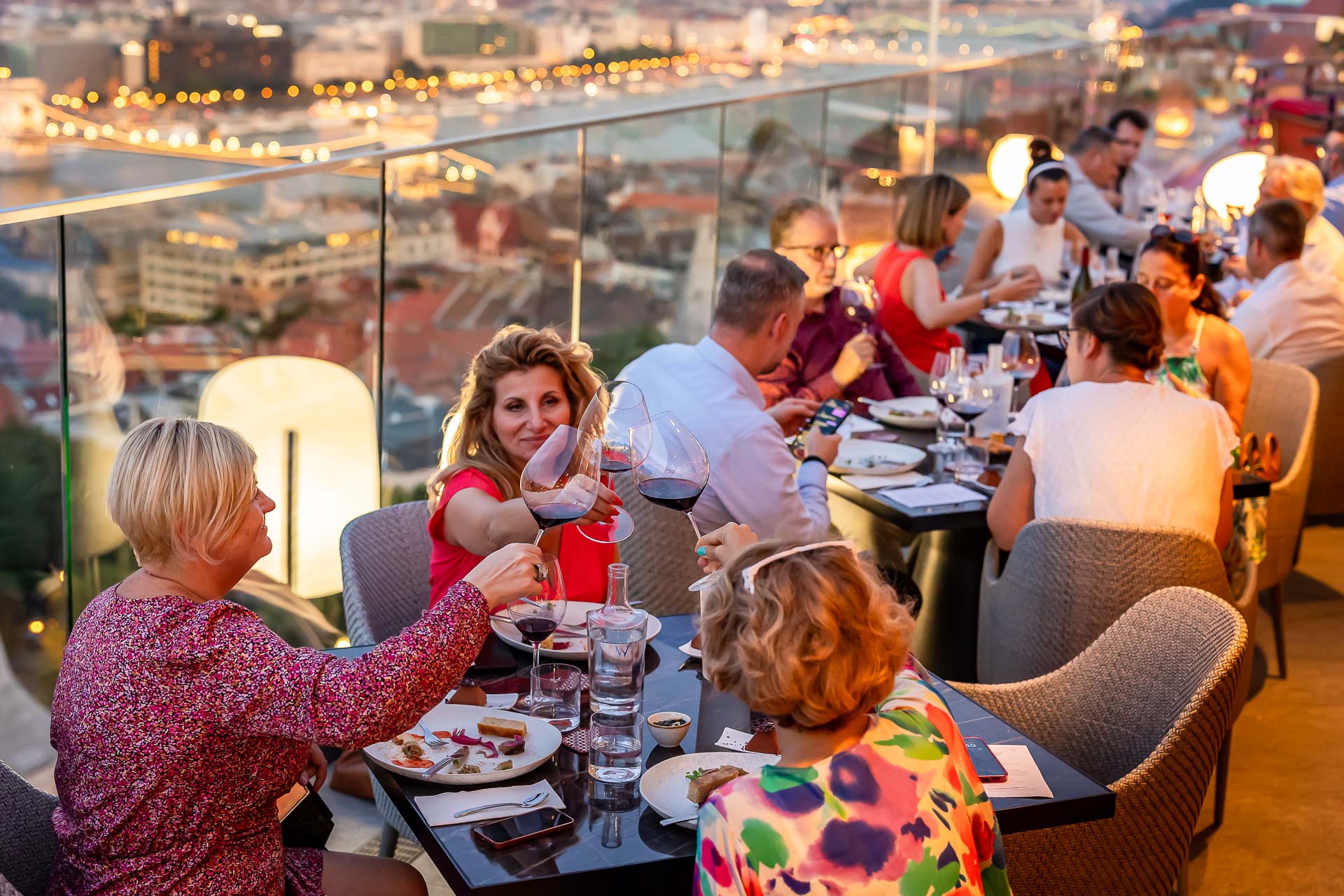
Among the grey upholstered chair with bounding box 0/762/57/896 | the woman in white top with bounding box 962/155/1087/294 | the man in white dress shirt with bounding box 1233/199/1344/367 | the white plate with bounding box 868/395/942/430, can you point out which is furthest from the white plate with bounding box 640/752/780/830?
the woman in white top with bounding box 962/155/1087/294

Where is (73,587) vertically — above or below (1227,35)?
below

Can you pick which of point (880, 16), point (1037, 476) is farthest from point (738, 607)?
point (880, 16)

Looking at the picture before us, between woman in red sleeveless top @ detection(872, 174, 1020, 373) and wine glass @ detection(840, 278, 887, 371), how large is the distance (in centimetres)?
9

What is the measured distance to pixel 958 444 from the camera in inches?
150

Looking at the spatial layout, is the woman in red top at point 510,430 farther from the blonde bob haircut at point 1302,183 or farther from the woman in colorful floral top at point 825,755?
the blonde bob haircut at point 1302,183

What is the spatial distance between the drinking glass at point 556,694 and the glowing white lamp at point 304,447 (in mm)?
2019

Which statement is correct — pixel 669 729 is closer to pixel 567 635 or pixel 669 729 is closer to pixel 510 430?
A: pixel 567 635

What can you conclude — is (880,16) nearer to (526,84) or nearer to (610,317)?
(526,84)

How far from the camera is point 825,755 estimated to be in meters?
1.52

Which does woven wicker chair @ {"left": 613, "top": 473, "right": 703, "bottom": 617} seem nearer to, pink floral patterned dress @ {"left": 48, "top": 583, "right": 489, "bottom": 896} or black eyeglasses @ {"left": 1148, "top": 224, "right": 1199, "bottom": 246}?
pink floral patterned dress @ {"left": 48, "top": 583, "right": 489, "bottom": 896}

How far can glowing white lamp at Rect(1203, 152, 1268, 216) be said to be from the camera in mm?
6879

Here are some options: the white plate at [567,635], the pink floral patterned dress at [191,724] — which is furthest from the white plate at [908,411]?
the pink floral patterned dress at [191,724]

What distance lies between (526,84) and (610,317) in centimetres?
3372

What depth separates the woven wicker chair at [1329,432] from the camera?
4723 millimetres
